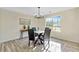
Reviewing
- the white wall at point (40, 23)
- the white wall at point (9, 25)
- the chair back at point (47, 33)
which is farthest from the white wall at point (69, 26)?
the white wall at point (9, 25)

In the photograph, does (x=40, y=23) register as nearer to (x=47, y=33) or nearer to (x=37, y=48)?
(x=47, y=33)

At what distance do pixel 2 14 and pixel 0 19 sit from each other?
1.13 feet

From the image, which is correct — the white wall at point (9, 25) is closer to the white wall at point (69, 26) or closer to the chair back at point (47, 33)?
the chair back at point (47, 33)

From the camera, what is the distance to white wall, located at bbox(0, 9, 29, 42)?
4.99m

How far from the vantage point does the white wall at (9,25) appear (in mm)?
4988

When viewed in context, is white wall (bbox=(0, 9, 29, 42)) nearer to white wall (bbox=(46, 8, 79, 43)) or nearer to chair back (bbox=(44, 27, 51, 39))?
chair back (bbox=(44, 27, 51, 39))

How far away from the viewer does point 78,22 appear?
4.93 metres

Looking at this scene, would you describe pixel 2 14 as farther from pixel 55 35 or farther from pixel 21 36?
pixel 55 35

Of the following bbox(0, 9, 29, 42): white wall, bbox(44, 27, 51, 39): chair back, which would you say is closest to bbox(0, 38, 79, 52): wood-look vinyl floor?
bbox(44, 27, 51, 39): chair back

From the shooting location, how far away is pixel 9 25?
5496mm

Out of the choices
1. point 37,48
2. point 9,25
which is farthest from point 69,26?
point 9,25

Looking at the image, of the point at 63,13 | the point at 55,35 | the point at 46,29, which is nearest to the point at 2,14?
the point at 46,29
